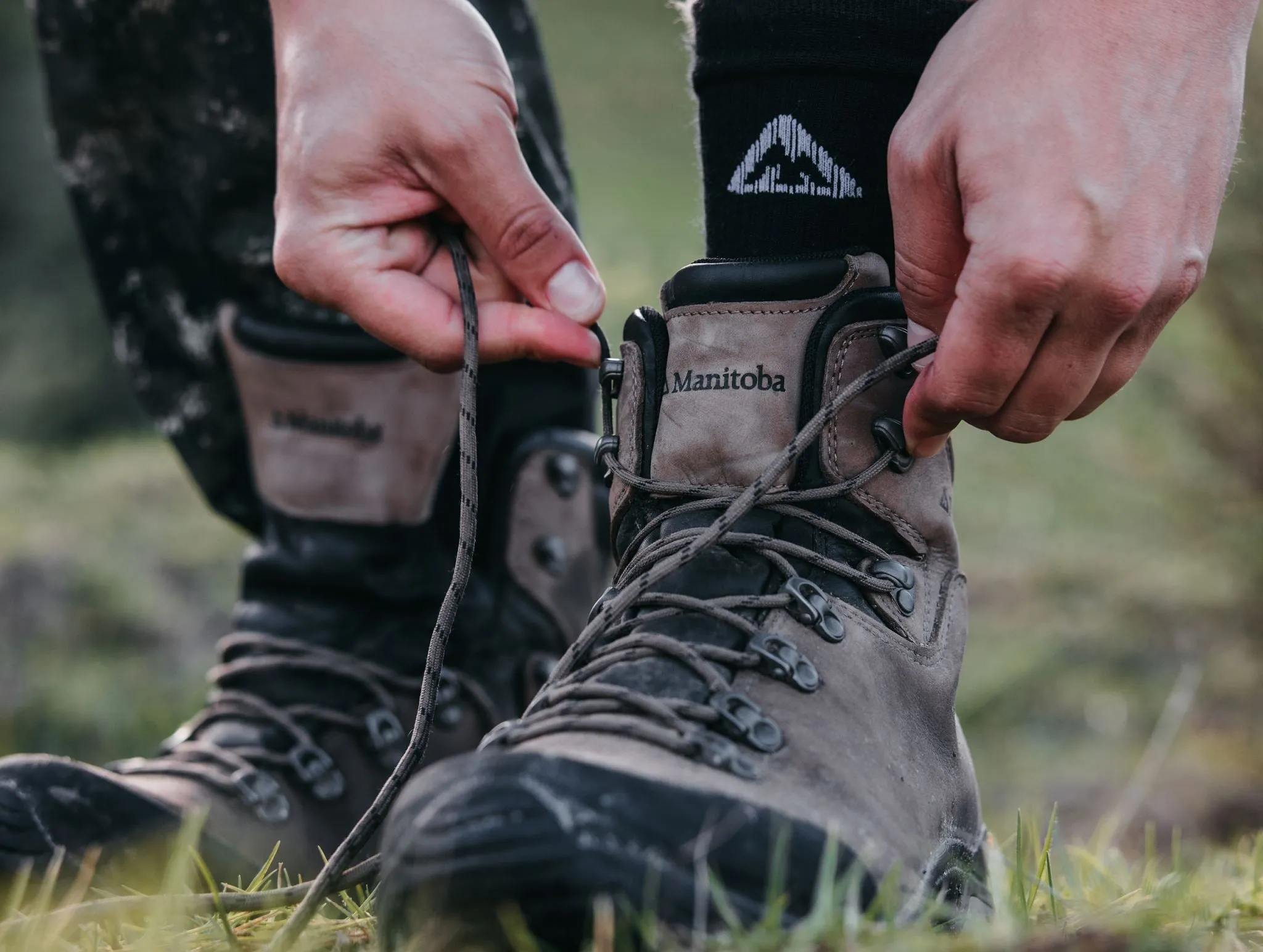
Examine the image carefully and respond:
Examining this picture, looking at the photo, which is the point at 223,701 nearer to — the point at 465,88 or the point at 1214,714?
the point at 465,88

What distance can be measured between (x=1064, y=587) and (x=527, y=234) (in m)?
3.55

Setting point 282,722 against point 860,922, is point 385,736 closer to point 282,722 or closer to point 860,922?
point 282,722

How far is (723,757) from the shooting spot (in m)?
0.96

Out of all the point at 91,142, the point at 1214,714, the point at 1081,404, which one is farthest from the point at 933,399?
the point at 1214,714

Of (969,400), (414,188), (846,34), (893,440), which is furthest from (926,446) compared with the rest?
(414,188)

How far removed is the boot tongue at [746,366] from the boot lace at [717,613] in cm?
3

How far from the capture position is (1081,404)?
1.06 metres

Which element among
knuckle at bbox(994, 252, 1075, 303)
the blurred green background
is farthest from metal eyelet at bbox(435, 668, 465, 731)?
the blurred green background

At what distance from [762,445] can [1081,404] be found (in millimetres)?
268

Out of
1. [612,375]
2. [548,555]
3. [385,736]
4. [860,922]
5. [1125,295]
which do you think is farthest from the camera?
[548,555]

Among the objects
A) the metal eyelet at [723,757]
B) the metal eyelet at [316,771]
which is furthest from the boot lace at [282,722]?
the metal eyelet at [723,757]

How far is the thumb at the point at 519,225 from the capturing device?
3.72 feet

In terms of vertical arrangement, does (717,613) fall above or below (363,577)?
above

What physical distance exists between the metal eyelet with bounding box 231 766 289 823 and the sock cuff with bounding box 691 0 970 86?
92 centimetres
